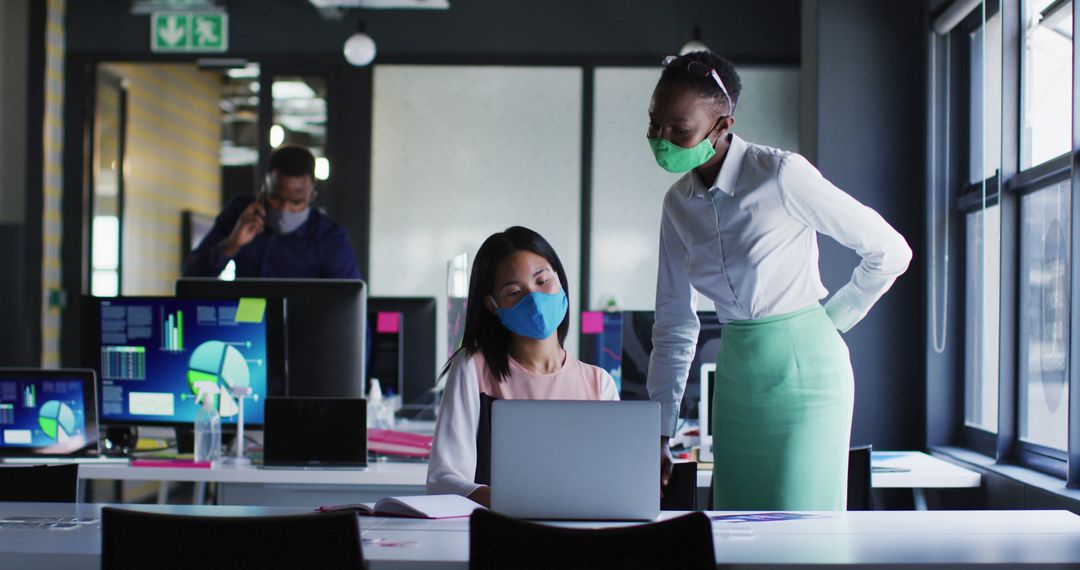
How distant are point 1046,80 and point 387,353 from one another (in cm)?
223

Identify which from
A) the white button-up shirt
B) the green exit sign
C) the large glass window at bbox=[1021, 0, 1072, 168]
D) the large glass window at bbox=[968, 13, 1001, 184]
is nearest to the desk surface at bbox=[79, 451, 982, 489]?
the white button-up shirt

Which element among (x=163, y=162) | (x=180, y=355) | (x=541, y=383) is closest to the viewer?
(x=541, y=383)

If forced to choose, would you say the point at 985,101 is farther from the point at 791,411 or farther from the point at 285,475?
the point at 285,475

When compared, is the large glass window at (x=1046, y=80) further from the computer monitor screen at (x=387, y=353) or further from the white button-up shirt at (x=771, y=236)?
the computer monitor screen at (x=387, y=353)

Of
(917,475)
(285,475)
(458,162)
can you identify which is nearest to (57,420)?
(285,475)

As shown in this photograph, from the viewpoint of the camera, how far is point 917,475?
3.11m

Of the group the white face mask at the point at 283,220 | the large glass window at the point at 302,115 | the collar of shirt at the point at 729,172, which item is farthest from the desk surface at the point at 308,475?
the large glass window at the point at 302,115

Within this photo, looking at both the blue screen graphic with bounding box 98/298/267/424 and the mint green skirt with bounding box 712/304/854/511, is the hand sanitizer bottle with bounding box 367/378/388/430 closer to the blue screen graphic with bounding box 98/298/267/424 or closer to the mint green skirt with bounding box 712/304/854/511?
the blue screen graphic with bounding box 98/298/267/424

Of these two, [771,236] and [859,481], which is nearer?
[771,236]

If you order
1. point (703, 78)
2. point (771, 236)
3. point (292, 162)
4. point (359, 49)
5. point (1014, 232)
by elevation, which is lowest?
point (771, 236)

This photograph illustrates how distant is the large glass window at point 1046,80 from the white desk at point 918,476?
37.8 inches

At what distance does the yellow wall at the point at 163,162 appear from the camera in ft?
26.7

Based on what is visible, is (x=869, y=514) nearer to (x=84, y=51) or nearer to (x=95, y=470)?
(x=95, y=470)

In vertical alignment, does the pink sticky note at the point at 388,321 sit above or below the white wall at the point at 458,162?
below
